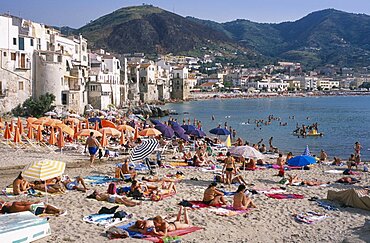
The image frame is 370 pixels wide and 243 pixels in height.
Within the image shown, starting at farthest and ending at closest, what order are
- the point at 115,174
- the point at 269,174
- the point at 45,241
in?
1. the point at 269,174
2. the point at 115,174
3. the point at 45,241

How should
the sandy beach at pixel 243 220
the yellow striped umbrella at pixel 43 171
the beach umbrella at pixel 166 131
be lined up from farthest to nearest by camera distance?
1. the beach umbrella at pixel 166 131
2. the yellow striped umbrella at pixel 43 171
3. the sandy beach at pixel 243 220

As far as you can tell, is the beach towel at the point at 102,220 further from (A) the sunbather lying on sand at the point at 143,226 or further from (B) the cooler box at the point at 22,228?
(B) the cooler box at the point at 22,228

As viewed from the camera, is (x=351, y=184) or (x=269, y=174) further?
(x=269, y=174)

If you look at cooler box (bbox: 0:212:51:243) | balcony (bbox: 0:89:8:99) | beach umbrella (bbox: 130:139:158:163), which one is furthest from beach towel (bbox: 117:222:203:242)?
balcony (bbox: 0:89:8:99)

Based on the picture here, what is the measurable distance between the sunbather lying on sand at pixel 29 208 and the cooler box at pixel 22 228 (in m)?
0.96

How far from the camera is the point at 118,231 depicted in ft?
33.2

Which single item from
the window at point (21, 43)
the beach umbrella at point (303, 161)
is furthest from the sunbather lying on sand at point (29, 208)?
the window at point (21, 43)

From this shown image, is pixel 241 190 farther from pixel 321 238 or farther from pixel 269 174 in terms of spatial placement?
pixel 269 174

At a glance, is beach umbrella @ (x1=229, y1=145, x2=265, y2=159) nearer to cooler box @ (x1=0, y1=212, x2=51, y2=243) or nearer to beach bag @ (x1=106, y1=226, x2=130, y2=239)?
beach bag @ (x1=106, y1=226, x2=130, y2=239)

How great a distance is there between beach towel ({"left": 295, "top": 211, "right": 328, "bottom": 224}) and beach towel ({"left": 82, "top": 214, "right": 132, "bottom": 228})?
175 inches

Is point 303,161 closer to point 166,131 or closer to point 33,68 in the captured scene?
point 166,131

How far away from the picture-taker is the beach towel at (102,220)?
35.9 ft

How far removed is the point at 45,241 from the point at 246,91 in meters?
181

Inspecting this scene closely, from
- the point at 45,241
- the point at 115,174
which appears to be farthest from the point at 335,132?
the point at 45,241
